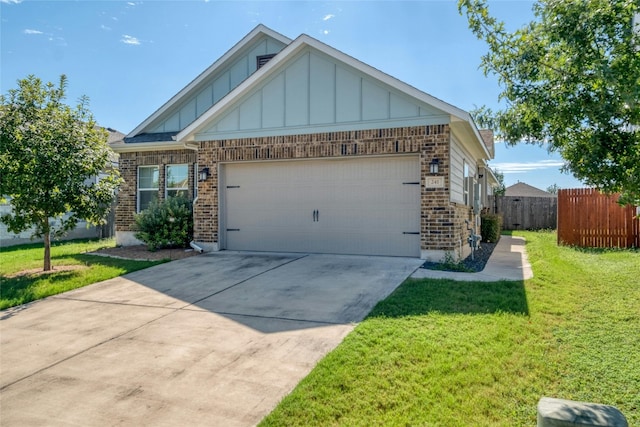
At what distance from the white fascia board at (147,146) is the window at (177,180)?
1.99 ft

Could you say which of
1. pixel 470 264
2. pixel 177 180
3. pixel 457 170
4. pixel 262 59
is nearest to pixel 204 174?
pixel 177 180

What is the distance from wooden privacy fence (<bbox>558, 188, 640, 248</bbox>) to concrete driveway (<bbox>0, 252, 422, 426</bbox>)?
8.71 meters

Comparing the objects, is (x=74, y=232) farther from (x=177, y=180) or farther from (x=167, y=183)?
(x=177, y=180)

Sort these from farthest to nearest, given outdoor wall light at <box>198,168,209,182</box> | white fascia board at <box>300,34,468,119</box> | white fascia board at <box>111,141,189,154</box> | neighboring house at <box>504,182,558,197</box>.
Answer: neighboring house at <box>504,182,558,197</box> → white fascia board at <box>111,141,189,154</box> → outdoor wall light at <box>198,168,209,182</box> → white fascia board at <box>300,34,468,119</box>

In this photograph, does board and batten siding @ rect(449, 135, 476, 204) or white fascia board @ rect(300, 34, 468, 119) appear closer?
white fascia board @ rect(300, 34, 468, 119)

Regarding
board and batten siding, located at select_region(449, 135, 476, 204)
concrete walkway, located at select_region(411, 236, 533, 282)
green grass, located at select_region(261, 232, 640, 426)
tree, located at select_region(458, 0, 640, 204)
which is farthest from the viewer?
board and batten siding, located at select_region(449, 135, 476, 204)

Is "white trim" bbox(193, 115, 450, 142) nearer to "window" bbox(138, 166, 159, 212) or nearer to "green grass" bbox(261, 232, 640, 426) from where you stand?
"window" bbox(138, 166, 159, 212)

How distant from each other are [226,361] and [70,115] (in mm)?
7275

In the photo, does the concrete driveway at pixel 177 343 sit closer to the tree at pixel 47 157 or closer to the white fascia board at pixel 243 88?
the tree at pixel 47 157

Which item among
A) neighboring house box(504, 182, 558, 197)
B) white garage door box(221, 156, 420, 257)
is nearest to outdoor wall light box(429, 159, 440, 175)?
white garage door box(221, 156, 420, 257)

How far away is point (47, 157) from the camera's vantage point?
26.1ft

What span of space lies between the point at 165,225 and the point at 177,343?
24.0 ft

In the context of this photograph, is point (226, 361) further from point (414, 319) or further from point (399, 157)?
point (399, 157)

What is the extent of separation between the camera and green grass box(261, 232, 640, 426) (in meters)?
3.01
